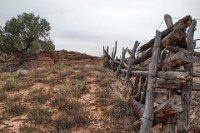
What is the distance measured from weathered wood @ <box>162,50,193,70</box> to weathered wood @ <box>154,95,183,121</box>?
24.4 inches

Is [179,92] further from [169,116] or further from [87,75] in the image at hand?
[87,75]

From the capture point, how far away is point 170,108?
5.62 metres

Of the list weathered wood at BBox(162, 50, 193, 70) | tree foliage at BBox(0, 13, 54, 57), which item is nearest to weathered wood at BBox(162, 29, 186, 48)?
weathered wood at BBox(162, 50, 193, 70)

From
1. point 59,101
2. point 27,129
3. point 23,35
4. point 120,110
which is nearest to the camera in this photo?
point 27,129

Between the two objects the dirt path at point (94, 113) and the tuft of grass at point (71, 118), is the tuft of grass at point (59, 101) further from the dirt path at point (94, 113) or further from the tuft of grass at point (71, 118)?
the dirt path at point (94, 113)

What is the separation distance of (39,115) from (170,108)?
427 centimetres

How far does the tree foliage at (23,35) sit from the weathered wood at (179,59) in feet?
82.5

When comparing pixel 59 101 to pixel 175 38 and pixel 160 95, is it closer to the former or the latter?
pixel 160 95

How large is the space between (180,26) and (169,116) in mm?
1753

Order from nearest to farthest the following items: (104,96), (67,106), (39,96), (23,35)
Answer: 1. (67,106)
2. (104,96)
3. (39,96)
4. (23,35)

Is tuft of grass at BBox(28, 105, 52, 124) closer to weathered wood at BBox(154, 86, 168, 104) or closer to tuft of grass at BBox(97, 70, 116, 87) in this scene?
tuft of grass at BBox(97, 70, 116, 87)

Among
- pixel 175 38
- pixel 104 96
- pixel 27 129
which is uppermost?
pixel 175 38

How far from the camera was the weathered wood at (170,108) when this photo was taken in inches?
218

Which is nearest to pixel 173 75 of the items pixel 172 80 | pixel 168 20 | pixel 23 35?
pixel 172 80
